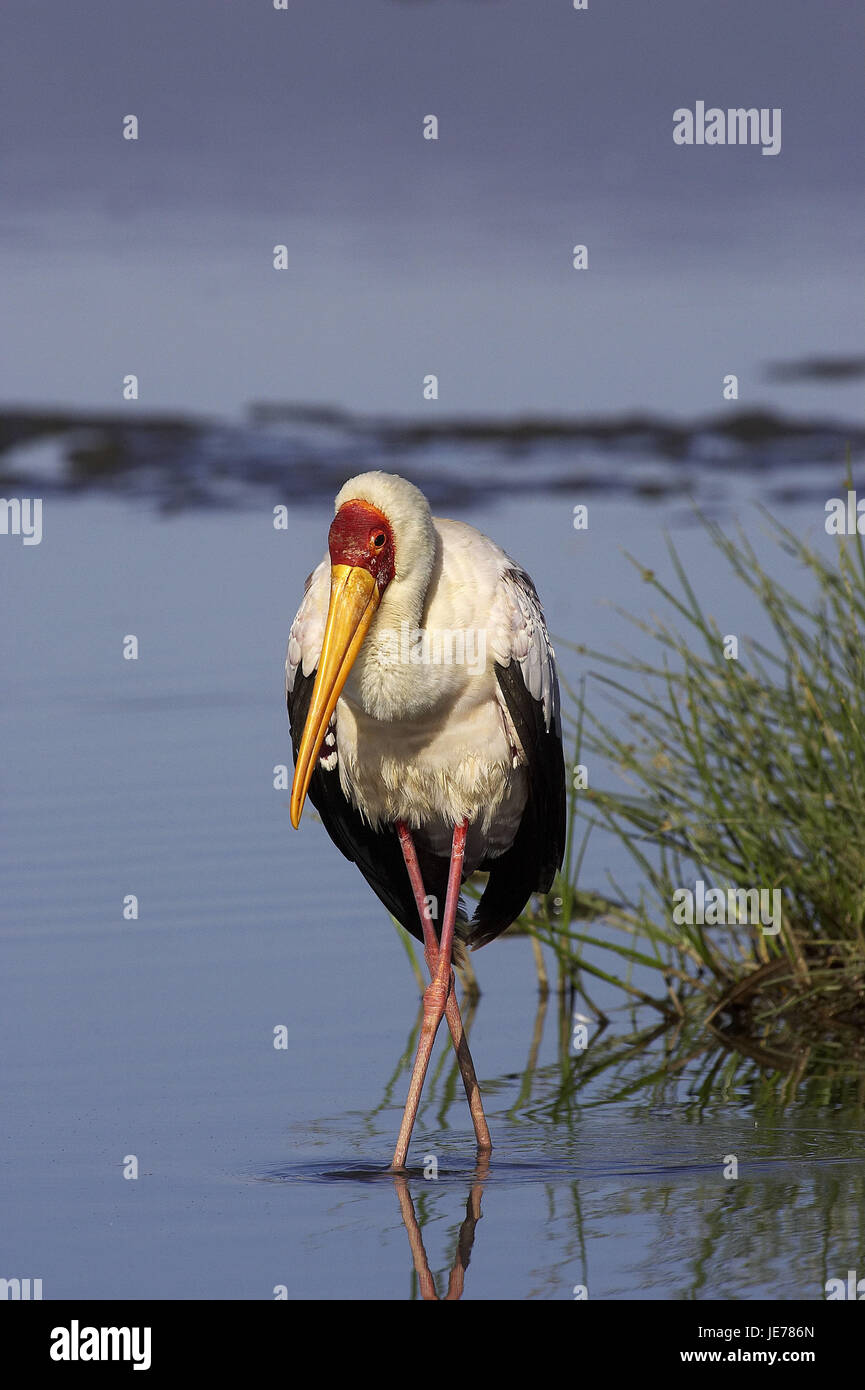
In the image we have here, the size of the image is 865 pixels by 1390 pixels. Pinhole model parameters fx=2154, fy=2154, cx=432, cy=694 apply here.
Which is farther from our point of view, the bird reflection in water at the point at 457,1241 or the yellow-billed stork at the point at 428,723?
the yellow-billed stork at the point at 428,723

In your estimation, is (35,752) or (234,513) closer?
(35,752)

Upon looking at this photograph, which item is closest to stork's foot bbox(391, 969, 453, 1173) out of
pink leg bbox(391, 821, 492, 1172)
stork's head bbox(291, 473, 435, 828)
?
pink leg bbox(391, 821, 492, 1172)

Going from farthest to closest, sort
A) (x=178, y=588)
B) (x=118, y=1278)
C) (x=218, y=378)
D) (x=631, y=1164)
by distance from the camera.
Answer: (x=218, y=378)
(x=178, y=588)
(x=631, y=1164)
(x=118, y=1278)

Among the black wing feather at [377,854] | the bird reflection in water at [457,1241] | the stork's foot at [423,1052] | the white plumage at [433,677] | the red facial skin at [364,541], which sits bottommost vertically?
the bird reflection in water at [457,1241]

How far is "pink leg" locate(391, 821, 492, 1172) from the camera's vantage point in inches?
233

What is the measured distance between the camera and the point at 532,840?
6.69 m

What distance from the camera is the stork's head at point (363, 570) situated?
5.86 m

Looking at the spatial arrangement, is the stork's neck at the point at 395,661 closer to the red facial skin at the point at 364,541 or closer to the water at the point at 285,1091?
the red facial skin at the point at 364,541

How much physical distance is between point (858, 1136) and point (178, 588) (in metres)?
8.22

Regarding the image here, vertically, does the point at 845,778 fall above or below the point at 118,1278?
above

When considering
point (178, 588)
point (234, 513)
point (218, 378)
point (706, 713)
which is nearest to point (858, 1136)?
point (706, 713)

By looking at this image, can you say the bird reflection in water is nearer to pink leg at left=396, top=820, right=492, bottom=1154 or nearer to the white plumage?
pink leg at left=396, top=820, right=492, bottom=1154

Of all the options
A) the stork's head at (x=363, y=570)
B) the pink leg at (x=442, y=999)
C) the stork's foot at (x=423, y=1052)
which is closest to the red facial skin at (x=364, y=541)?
the stork's head at (x=363, y=570)

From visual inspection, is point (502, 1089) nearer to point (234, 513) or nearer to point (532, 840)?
point (532, 840)
